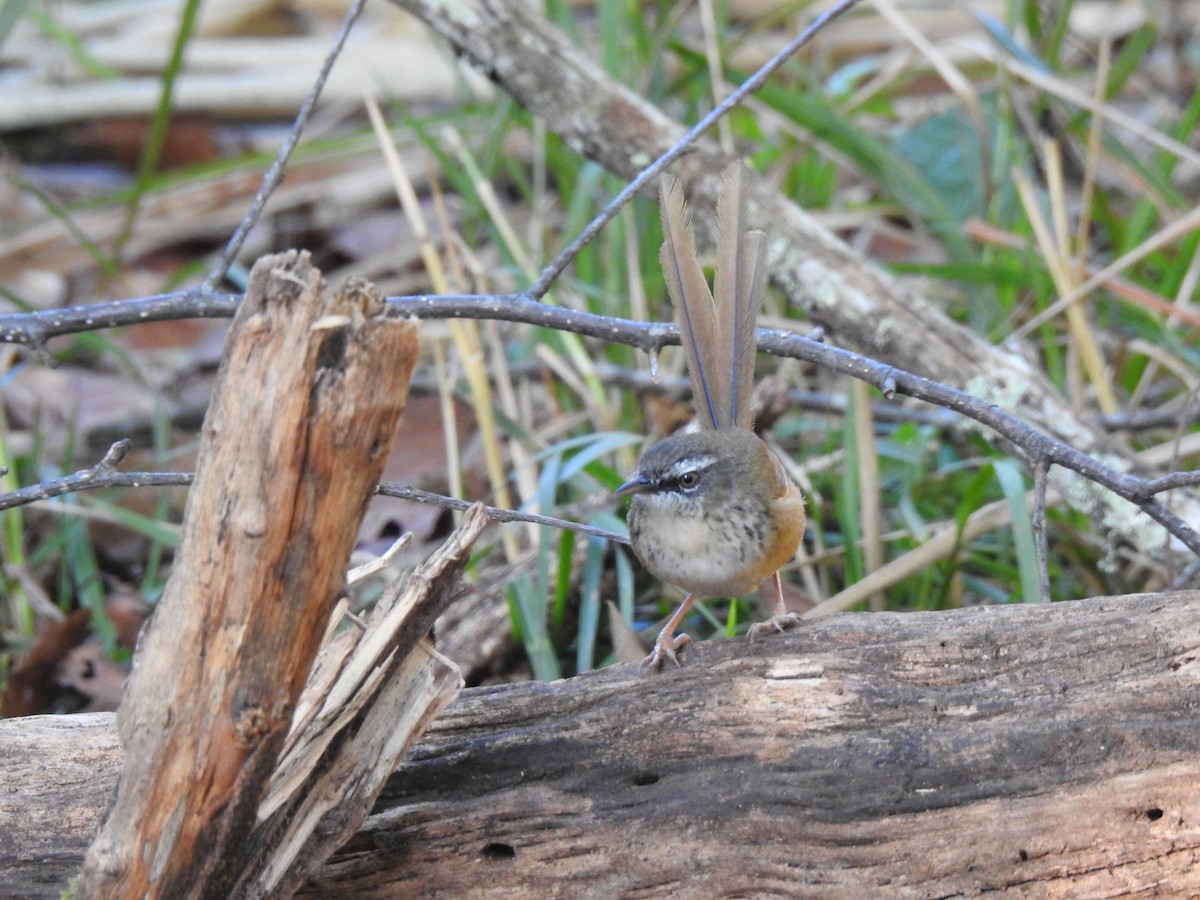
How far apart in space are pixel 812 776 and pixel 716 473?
2.70 feet

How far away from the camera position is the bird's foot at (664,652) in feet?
8.81

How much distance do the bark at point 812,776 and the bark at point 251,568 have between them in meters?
0.49

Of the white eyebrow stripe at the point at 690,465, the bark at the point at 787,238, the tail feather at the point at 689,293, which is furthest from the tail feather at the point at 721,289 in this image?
the bark at the point at 787,238

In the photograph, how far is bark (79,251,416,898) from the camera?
182cm

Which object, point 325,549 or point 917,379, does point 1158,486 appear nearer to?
point 917,379

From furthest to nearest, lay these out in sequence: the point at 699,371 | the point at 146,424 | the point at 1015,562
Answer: the point at 146,424 → the point at 1015,562 → the point at 699,371

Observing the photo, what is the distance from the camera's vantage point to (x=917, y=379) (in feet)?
9.08

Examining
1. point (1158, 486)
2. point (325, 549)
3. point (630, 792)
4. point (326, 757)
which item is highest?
point (325, 549)

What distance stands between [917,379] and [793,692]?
2.43 feet

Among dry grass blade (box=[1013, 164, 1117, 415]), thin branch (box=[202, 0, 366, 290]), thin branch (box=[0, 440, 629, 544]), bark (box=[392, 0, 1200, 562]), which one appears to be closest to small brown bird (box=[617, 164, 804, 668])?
thin branch (box=[0, 440, 629, 544])

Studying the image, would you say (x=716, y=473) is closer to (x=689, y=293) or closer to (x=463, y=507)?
(x=689, y=293)

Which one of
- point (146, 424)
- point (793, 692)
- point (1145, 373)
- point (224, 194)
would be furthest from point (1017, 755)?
point (224, 194)

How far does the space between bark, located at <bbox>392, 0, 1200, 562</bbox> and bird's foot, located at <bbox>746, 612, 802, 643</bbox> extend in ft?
4.55

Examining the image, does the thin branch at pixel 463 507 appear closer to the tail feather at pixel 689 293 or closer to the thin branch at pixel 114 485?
the thin branch at pixel 114 485
